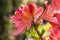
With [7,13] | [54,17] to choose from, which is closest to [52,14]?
[54,17]

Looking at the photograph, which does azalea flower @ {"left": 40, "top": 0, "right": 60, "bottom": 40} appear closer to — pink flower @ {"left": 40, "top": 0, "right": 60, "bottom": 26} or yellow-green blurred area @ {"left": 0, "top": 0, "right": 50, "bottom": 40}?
pink flower @ {"left": 40, "top": 0, "right": 60, "bottom": 26}

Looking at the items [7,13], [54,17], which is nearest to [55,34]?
[54,17]

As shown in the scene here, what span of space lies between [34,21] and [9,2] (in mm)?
3796

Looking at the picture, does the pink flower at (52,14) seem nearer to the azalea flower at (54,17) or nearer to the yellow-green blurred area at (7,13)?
the azalea flower at (54,17)

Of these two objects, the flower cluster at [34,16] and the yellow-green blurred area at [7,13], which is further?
the yellow-green blurred area at [7,13]

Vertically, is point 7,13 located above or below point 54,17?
below

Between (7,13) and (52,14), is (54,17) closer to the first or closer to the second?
(52,14)

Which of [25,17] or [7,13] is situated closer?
[25,17]

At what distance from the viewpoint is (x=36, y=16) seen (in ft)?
2.21

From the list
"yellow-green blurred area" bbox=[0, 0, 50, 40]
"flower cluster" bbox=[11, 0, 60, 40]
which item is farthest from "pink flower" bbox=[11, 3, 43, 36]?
"yellow-green blurred area" bbox=[0, 0, 50, 40]

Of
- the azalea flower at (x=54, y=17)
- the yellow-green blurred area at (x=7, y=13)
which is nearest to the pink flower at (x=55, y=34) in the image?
the azalea flower at (x=54, y=17)

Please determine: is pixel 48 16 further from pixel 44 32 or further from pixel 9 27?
pixel 9 27

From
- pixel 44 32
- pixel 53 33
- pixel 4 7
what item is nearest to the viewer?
pixel 53 33

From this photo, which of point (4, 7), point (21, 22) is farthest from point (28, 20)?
point (4, 7)
